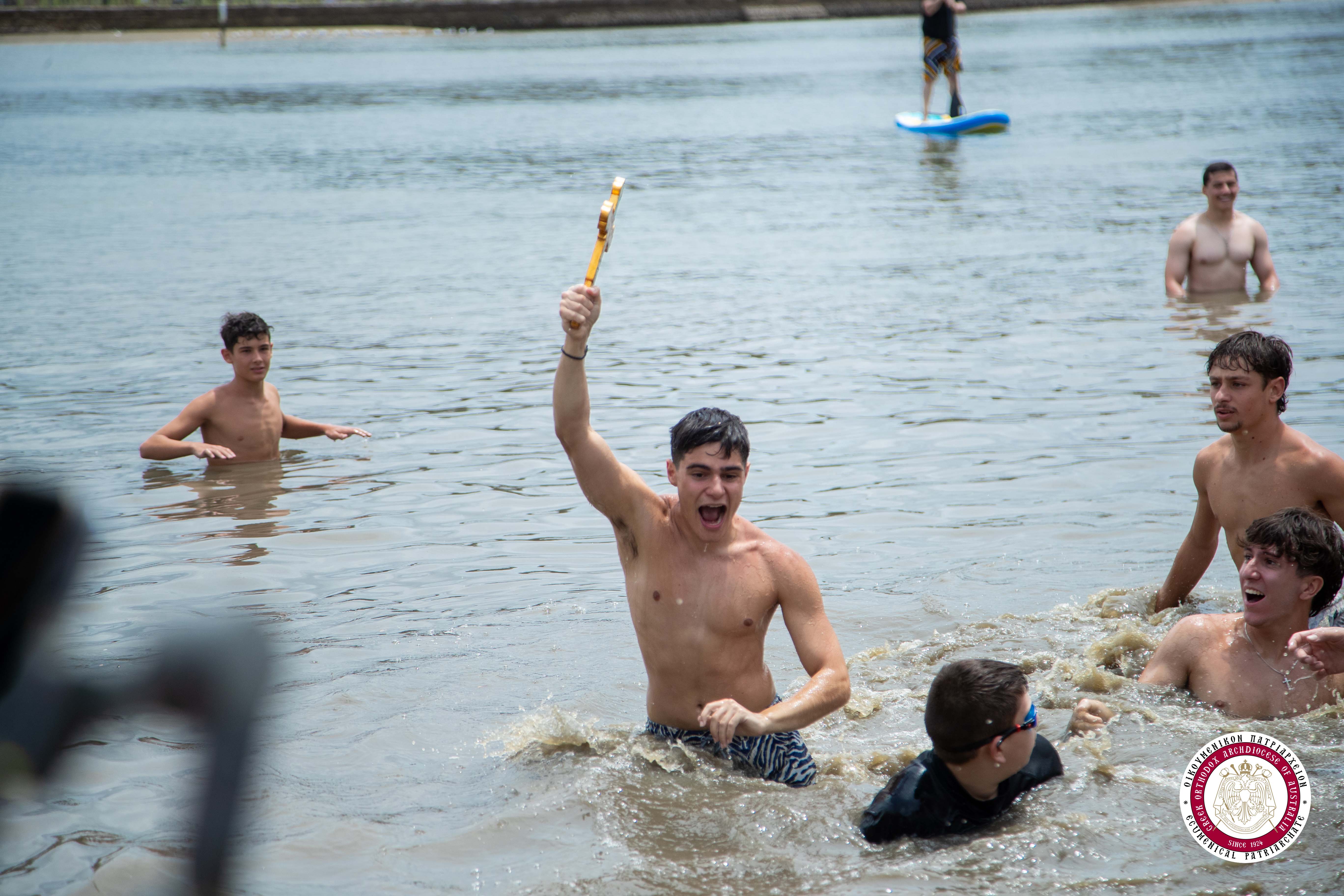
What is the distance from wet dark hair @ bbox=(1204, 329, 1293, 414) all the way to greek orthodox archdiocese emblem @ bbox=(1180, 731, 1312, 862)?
170 cm

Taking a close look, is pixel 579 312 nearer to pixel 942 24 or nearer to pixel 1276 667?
pixel 1276 667

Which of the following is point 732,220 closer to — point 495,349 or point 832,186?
point 832,186

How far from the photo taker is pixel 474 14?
74875 millimetres

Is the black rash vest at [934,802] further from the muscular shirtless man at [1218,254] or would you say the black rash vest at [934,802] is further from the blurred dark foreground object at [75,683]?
the muscular shirtless man at [1218,254]

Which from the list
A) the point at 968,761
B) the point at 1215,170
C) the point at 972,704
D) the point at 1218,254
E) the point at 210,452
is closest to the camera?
the point at 972,704

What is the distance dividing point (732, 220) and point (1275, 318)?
31.1 ft

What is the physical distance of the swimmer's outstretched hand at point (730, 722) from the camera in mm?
3988

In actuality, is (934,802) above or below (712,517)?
below

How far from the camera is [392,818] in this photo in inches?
184

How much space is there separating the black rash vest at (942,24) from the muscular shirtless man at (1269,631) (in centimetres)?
2448

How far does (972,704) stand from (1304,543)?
1775mm

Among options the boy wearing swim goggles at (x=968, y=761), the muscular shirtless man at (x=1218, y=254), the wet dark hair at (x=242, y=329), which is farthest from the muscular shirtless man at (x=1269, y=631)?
the muscular shirtless man at (x=1218, y=254)

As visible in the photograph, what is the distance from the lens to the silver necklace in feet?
16.6

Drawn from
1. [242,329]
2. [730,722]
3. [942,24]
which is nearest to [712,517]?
[730,722]
